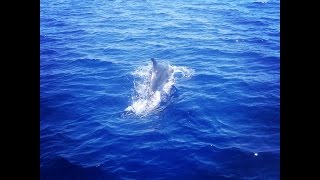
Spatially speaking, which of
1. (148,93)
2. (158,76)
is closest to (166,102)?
(148,93)

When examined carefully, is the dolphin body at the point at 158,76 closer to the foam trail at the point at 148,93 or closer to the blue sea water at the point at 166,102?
the foam trail at the point at 148,93

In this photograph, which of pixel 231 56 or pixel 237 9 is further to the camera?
pixel 237 9

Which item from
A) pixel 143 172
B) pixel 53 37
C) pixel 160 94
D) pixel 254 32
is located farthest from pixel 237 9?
pixel 143 172

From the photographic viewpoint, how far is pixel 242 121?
1053 cm

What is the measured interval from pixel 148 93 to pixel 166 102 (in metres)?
0.98

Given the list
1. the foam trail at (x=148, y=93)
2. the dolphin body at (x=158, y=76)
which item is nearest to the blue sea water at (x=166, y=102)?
the foam trail at (x=148, y=93)

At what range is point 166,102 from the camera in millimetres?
11461

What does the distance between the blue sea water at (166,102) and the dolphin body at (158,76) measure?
0.56 meters

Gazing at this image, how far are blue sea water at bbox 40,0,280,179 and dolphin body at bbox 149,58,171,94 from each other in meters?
0.56

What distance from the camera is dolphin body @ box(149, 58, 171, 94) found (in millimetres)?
12483

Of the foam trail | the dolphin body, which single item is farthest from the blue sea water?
the dolphin body
